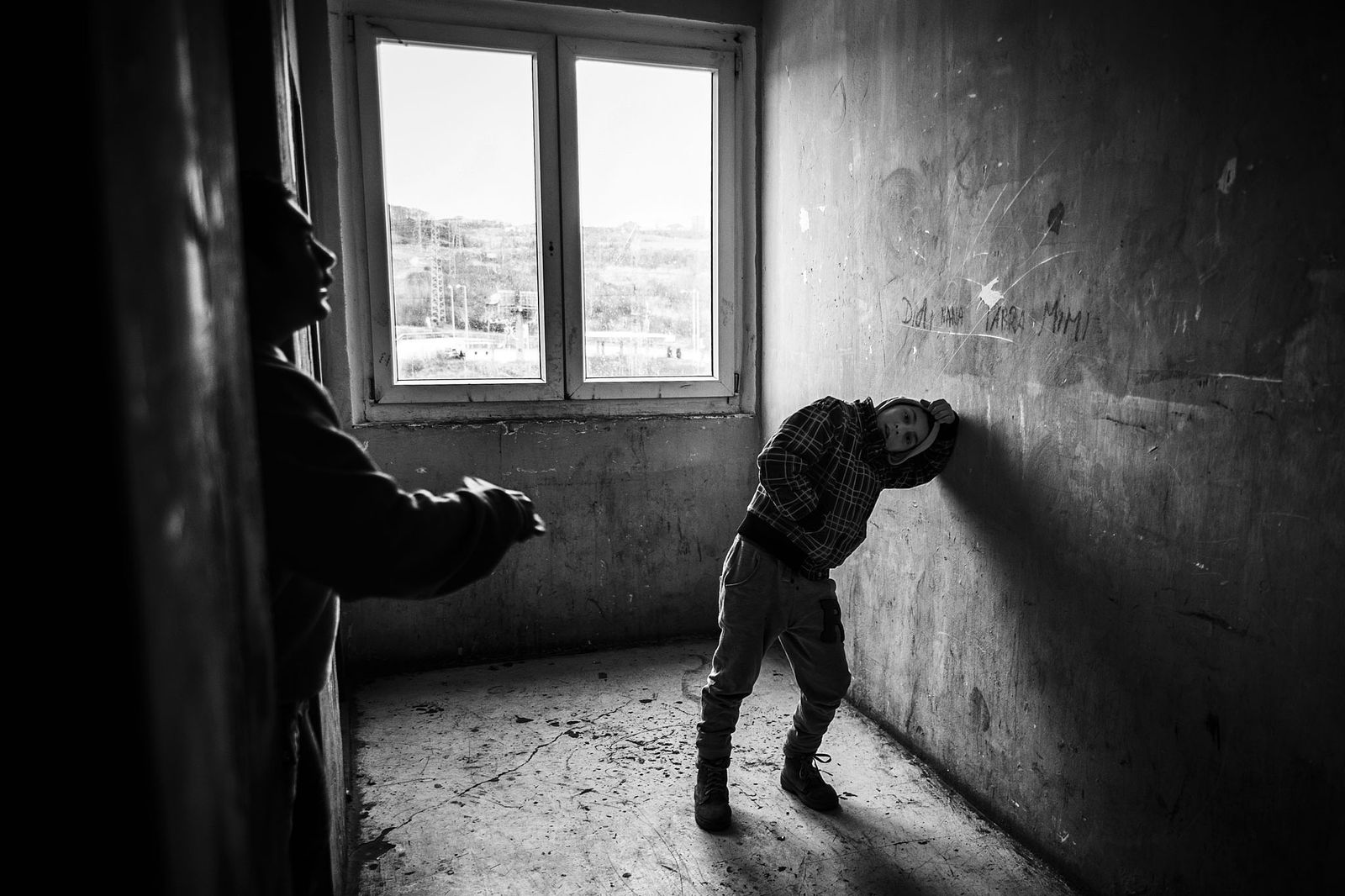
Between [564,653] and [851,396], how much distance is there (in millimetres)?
1769

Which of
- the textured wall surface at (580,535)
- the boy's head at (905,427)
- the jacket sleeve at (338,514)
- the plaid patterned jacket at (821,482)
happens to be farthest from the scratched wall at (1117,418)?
the jacket sleeve at (338,514)

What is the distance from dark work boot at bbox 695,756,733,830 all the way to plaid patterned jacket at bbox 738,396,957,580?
0.64 meters

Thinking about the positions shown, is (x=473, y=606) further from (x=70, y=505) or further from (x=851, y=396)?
(x=70, y=505)

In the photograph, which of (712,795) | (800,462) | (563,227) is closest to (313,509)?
(800,462)

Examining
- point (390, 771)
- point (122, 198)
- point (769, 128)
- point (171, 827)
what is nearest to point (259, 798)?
point (171, 827)

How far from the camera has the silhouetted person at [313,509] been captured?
3.25 ft

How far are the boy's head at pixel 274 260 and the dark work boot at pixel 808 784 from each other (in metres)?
2.00

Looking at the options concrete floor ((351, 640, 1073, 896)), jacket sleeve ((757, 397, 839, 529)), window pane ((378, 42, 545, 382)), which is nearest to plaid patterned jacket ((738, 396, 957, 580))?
jacket sleeve ((757, 397, 839, 529))

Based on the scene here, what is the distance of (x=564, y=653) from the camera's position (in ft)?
12.1

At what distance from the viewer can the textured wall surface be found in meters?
3.47

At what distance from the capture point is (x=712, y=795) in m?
2.35

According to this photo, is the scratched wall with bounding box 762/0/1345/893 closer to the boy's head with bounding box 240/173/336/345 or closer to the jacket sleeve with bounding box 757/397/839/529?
the jacket sleeve with bounding box 757/397/839/529

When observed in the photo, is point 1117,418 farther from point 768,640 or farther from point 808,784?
point 808,784

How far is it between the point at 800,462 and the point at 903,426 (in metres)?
0.34
